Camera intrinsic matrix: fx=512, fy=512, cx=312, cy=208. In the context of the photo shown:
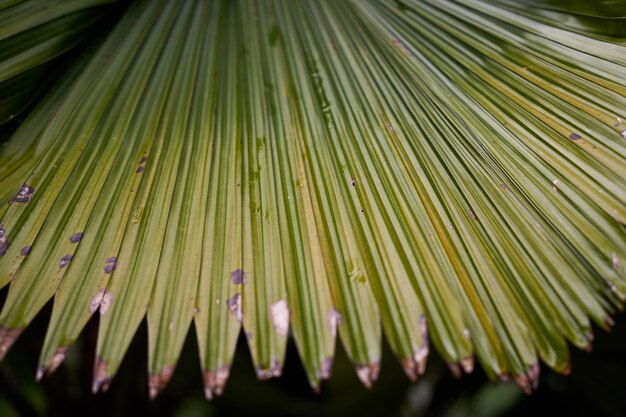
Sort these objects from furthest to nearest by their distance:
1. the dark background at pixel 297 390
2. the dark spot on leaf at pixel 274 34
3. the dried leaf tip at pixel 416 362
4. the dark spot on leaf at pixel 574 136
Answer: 1. the dark background at pixel 297 390
2. the dark spot on leaf at pixel 274 34
3. the dark spot on leaf at pixel 574 136
4. the dried leaf tip at pixel 416 362

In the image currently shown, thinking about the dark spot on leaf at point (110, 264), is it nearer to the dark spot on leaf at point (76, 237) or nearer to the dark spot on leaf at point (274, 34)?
the dark spot on leaf at point (76, 237)

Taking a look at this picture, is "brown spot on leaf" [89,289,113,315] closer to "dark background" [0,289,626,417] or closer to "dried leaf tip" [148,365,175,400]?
"dried leaf tip" [148,365,175,400]

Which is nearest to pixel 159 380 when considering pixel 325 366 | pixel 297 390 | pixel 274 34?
pixel 325 366

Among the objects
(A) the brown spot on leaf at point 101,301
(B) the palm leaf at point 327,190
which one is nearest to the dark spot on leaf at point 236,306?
(B) the palm leaf at point 327,190

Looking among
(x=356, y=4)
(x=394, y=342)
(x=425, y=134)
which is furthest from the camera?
(x=356, y=4)

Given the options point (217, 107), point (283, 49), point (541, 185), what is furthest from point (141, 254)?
point (541, 185)

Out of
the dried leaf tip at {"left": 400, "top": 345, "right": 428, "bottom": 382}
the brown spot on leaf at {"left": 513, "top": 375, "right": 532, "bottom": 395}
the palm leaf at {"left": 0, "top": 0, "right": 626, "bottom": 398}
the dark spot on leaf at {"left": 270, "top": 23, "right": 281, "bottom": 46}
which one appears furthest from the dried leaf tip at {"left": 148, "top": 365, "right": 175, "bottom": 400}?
the dark spot on leaf at {"left": 270, "top": 23, "right": 281, "bottom": 46}

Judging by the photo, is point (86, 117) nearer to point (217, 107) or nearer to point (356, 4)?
point (217, 107)
